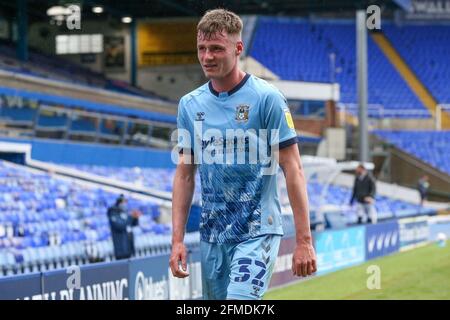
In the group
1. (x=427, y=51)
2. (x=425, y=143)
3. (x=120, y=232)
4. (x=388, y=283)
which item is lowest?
(x=388, y=283)

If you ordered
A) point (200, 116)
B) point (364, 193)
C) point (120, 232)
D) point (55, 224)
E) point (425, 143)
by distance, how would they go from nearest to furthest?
point (200, 116) → point (120, 232) → point (55, 224) → point (364, 193) → point (425, 143)

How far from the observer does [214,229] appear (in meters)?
5.25

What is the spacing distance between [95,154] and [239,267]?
2055 cm

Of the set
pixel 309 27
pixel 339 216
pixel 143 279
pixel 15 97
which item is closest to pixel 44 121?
pixel 15 97

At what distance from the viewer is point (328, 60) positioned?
48.3 m

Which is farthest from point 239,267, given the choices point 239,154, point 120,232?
point 120,232

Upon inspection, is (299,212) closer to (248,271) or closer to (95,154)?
(248,271)

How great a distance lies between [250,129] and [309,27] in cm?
4703

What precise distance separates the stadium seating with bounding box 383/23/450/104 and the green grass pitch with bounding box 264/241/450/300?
94.4 feet

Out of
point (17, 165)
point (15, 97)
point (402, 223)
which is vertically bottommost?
point (402, 223)

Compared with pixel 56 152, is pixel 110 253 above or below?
below

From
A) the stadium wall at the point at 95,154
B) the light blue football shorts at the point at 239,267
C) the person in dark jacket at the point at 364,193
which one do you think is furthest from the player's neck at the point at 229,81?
the person in dark jacket at the point at 364,193

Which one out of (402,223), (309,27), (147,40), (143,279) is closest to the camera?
(143,279)

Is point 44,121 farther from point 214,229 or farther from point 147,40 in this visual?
point 214,229
